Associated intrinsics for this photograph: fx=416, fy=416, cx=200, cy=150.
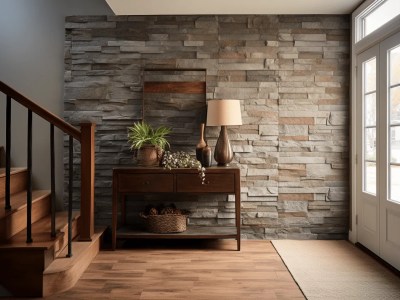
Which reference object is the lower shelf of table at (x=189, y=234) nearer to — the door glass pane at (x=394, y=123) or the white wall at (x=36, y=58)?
the white wall at (x=36, y=58)

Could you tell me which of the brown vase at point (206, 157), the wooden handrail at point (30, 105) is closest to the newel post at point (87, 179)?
the wooden handrail at point (30, 105)

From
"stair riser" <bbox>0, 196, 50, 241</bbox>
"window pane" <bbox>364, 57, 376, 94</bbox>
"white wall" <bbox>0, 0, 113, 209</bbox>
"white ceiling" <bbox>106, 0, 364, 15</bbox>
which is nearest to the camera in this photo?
"stair riser" <bbox>0, 196, 50, 241</bbox>

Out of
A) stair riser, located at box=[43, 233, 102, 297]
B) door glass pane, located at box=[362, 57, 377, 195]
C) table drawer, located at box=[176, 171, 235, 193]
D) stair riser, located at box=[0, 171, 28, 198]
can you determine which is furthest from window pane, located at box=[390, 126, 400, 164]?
stair riser, located at box=[0, 171, 28, 198]

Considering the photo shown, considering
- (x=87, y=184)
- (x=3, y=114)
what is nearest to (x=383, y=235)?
(x=87, y=184)

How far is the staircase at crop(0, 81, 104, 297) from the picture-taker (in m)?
2.79

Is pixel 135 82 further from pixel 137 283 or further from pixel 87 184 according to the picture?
pixel 137 283

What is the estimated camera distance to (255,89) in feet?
14.4

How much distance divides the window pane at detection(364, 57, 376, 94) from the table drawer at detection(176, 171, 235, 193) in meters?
1.54

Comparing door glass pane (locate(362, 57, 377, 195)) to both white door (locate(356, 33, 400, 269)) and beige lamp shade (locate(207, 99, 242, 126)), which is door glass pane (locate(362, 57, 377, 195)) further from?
beige lamp shade (locate(207, 99, 242, 126))

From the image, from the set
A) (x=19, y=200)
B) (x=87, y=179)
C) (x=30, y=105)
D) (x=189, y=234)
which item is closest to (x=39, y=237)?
(x=19, y=200)

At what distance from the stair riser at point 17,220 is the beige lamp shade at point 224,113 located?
177 cm

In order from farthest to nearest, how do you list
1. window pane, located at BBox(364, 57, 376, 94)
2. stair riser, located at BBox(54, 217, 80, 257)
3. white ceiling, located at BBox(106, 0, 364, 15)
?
white ceiling, located at BBox(106, 0, 364, 15), window pane, located at BBox(364, 57, 376, 94), stair riser, located at BBox(54, 217, 80, 257)

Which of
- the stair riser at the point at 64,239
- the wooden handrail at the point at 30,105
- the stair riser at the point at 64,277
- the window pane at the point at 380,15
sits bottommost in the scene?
the stair riser at the point at 64,277

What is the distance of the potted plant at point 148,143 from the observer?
404 cm
